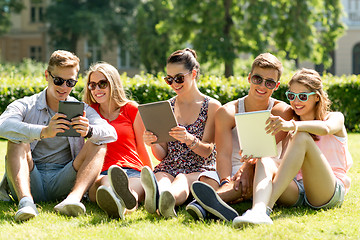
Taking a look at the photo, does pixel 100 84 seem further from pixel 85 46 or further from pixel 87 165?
pixel 85 46

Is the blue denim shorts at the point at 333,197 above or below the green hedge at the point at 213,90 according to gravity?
below

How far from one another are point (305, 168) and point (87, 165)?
6.09 ft

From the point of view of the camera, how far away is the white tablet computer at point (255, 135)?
3674mm

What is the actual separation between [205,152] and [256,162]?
0.57 m

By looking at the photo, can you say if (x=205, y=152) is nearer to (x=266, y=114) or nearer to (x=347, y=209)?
(x=266, y=114)

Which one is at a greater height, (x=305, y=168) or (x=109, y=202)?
(x=305, y=168)

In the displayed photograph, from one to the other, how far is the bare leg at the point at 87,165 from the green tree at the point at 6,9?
3028 centimetres

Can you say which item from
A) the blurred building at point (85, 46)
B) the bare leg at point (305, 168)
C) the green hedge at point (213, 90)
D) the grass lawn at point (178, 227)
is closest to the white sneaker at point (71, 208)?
the grass lawn at point (178, 227)

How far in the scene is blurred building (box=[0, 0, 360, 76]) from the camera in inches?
1260

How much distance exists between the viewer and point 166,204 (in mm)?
3730

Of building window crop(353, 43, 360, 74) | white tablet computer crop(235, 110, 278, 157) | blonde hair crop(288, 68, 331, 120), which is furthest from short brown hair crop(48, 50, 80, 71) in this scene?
building window crop(353, 43, 360, 74)

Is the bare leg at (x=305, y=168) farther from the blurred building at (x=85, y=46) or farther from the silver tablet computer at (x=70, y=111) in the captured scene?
the blurred building at (x=85, y=46)

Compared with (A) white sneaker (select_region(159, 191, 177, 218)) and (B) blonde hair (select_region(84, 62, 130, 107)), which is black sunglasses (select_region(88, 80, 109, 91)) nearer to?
(B) blonde hair (select_region(84, 62, 130, 107))

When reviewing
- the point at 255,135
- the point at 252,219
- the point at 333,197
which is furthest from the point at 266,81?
the point at 252,219
